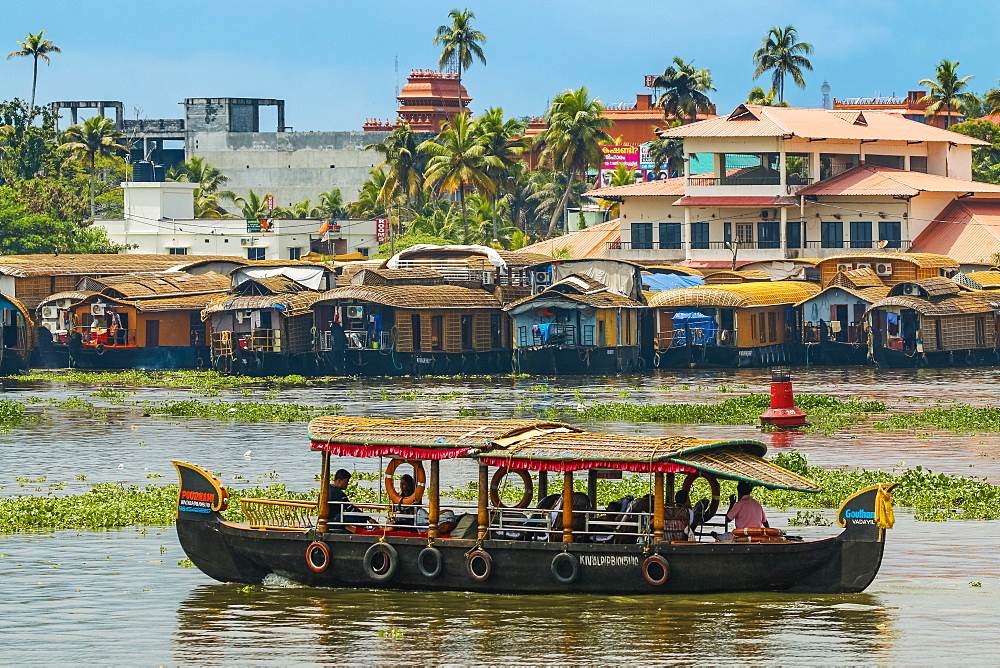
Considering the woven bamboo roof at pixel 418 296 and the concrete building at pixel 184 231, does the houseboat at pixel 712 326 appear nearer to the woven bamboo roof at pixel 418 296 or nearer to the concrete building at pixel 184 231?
the woven bamboo roof at pixel 418 296

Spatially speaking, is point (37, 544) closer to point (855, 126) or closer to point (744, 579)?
point (744, 579)

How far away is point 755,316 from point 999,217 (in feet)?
61.3

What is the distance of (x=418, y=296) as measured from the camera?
5978cm

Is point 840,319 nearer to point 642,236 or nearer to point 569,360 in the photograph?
point 569,360

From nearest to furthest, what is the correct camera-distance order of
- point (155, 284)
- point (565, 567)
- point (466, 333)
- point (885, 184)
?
point (565, 567) → point (466, 333) → point (155, 284) → point (885, 184)

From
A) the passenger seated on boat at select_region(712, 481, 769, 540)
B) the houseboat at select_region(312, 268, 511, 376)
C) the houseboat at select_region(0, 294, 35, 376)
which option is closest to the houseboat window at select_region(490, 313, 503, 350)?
the houseboat at select_region(312, 268, 511, 376)

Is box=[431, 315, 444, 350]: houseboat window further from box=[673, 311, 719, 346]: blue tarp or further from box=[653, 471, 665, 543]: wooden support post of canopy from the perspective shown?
box=[653, 471, 665, 543]: wooden support post of canopy

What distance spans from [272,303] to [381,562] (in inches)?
1575

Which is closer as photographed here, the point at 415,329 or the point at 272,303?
the point at 272,303

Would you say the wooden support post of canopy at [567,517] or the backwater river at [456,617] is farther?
the wooden support post of canopy at [567,517]

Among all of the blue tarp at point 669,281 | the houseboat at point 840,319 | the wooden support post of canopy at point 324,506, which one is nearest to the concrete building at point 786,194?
the blue tarp at point 669,281

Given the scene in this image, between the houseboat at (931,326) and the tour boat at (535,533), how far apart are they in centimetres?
4206

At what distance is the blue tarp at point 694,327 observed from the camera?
61.0 m

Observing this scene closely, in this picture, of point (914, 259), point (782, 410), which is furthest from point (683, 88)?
point (782, 410)
